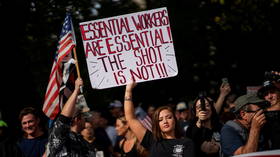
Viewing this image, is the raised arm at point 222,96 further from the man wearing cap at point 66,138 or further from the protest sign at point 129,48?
the man wearing cap at point 66,138

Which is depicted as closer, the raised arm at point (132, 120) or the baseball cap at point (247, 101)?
the baseball cap at point (247, 101)

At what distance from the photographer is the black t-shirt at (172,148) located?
6188 mm

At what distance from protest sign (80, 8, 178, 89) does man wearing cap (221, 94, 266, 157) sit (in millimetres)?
996

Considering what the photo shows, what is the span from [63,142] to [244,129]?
195 cm

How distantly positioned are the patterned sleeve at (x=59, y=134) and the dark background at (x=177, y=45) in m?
6.50

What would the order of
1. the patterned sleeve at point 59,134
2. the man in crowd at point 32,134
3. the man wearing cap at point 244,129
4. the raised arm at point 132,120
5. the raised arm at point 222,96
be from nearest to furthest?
1. the patterned sleeve at point 59,134
2. the man wearing cap at point 244,129
3. the raised arm at point 132,120
4. the man in crowd at point 32,134
5. the raised arm at point 222,96

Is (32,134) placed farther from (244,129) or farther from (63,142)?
(244,129)

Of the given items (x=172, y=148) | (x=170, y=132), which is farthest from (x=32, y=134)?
(x=172, y=148)

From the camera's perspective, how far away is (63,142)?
578cm

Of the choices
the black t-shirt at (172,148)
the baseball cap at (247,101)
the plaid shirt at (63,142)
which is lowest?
the black t-shirt at (172,148)

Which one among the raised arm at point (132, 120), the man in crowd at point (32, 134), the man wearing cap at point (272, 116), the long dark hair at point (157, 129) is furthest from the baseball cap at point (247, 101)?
the man in crowd at point (32, 134)

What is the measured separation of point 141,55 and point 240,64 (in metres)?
13.7

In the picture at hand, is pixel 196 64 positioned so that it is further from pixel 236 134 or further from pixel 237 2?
pixel 236 134

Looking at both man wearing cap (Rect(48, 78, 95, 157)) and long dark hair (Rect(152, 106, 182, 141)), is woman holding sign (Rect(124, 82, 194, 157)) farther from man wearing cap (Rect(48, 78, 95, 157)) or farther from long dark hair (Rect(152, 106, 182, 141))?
man wearing cap (Rect(48, 78, 95, 157))
